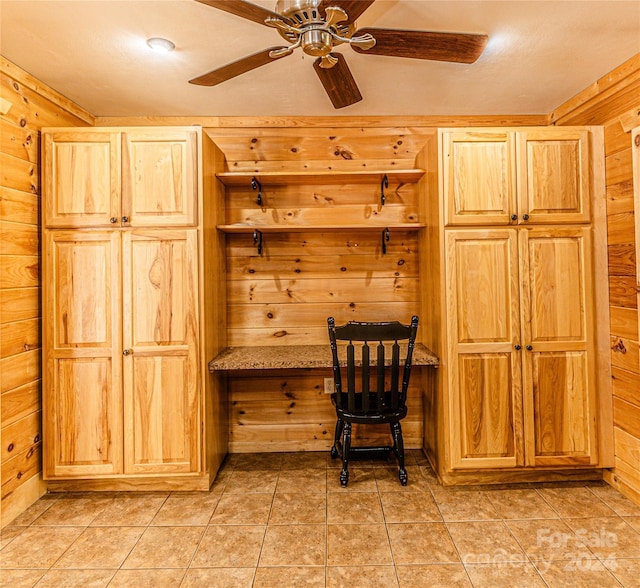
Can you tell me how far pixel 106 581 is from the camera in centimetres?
169

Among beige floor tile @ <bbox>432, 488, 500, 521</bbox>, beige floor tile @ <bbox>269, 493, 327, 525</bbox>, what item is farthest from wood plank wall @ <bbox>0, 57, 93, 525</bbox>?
beige floor tile @ <bbox>432, 488, 500, 521</bbox>

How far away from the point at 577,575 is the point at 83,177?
10.2ft

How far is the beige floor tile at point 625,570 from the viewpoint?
1.64 metres

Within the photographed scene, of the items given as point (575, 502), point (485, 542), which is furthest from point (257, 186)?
point (575, 502)

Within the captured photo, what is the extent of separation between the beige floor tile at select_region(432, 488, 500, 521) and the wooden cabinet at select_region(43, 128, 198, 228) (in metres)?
2.13

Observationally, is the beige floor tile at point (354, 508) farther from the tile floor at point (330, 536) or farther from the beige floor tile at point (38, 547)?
the beige floor tile at point (38, 547)

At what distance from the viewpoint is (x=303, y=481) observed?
250 cm

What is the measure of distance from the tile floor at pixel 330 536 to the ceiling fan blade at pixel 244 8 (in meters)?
2.18

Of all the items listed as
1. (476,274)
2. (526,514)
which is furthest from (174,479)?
(476,274)

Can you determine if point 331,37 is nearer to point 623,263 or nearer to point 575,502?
point 623,263

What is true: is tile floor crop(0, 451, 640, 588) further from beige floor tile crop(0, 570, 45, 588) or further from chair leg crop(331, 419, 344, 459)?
chair leg crop(331, 419, 344, 459)

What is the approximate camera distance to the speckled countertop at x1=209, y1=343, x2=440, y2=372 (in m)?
2.39

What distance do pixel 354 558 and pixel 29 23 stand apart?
2845 mm

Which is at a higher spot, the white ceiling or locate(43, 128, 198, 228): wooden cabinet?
the white ceiling
